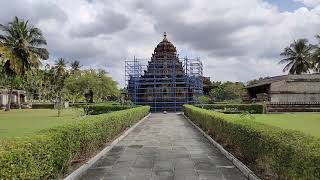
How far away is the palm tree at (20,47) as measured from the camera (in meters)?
54.7

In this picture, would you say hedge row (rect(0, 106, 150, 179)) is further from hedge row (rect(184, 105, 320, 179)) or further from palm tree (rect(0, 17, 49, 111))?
palm tree (rect(0, 17, 49, 111))

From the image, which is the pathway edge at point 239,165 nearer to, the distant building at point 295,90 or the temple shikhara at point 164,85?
the temple shikhara at point 164,85

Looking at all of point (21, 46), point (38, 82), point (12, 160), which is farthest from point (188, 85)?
point (38, 82)

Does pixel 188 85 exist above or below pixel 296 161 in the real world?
above

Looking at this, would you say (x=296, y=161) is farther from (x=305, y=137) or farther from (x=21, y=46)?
(x=21, y=46)

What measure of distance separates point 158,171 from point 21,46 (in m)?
50.1

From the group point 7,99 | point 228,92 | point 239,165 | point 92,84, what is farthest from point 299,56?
point 239,165

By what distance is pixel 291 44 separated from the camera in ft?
262

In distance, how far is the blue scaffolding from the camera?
4875 centimetres

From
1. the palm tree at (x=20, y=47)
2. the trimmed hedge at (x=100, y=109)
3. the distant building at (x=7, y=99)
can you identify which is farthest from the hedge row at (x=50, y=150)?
the distant building at (x=7, y=99)

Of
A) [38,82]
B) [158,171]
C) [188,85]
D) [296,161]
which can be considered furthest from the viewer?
[38,82]

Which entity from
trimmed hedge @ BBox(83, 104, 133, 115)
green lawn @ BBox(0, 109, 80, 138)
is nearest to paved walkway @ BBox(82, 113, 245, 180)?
green lawn @ BBox(0, 109, 80, 138)

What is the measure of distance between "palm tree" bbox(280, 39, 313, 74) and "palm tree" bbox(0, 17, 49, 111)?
152 ft

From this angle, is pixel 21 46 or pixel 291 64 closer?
pixel 21 46
